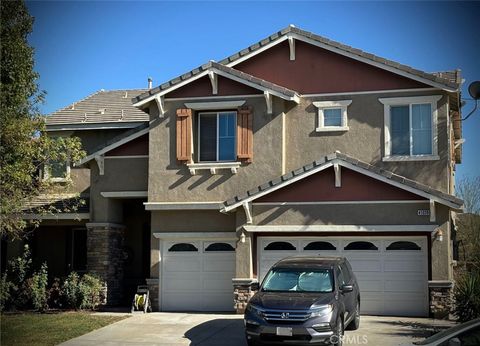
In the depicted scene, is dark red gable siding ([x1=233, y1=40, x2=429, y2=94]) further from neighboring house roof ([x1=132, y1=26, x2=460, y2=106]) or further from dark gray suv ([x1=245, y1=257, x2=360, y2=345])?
dark gray suv ([x1=245, y1=257, x2=360, y2=345])

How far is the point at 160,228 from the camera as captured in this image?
19.4 meters

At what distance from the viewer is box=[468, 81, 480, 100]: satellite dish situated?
17.3m

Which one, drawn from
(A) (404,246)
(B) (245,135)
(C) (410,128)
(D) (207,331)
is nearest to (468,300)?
(A) (404,246)

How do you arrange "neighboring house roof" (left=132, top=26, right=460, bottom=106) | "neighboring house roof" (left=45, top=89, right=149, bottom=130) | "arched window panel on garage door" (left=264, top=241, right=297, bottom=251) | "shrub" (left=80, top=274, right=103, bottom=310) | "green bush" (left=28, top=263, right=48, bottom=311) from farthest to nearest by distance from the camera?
"neighboring house roof" (left=45, top=89, right=149, bottom=130)
"shrub" (left=80, top=274, right=103, bottom=310)
"green bush" (left=28, top=263, right=48, bottom=311)
"neighboring house roof" (left=132, top=26, right=460, bottom=106)
"arched window panel on garage door" (left=264, top=241, right=297, bottom=251)

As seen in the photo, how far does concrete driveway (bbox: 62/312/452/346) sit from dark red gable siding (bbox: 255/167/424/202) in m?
3.28

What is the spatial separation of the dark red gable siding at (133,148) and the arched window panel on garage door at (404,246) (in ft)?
27.1

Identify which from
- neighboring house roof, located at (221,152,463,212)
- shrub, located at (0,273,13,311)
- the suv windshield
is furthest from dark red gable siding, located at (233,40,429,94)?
shrub, located at (0,273,13,311)

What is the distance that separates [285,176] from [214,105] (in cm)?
347

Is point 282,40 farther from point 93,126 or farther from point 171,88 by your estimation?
point 93,126

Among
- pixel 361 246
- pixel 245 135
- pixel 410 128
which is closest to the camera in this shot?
pixel 361 246

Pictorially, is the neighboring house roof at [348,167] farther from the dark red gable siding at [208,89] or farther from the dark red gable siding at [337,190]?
the dark red gable siding at [208,89]

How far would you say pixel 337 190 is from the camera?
57.4ft

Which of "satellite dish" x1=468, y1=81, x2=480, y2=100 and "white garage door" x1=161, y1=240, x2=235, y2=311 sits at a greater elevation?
"satellite dish" x1=468, y1=81, x2=480, y2=100

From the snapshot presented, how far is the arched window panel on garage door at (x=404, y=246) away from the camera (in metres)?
17.3
